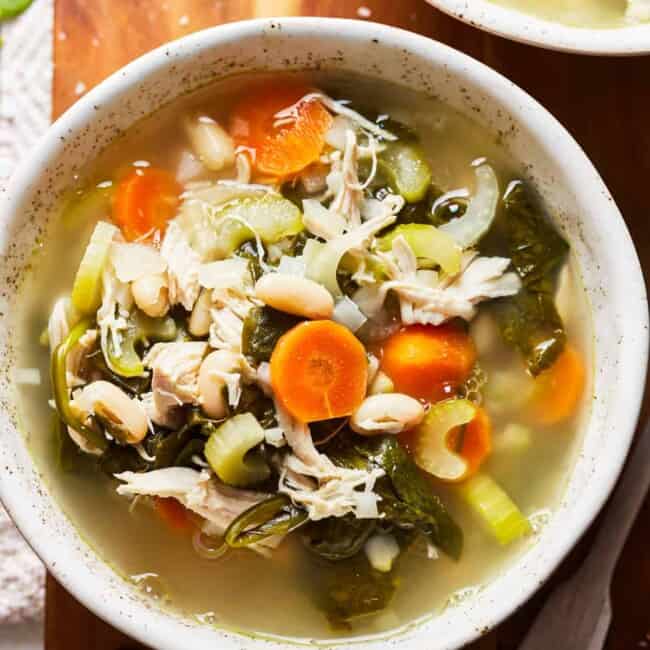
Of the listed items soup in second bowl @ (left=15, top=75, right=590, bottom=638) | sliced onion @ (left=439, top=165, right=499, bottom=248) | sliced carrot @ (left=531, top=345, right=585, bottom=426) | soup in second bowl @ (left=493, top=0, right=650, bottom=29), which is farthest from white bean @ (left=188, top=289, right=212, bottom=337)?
soup in second bowl @ (left=493, top=0, right=650, bottom=29)

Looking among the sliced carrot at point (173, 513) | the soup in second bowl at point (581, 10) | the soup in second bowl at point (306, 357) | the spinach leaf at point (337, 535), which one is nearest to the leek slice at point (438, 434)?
the soup in second bowl at point (306, 357)

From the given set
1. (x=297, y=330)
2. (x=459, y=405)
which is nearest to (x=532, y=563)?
(x=459, y=405)

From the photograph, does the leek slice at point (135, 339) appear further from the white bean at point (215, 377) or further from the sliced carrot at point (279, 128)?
the sliced carrot at point (279, 128)

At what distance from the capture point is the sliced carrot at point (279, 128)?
1.57 m

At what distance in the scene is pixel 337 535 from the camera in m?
1.50

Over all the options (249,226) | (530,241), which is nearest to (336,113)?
(249,226)

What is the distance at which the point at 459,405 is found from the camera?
152cm

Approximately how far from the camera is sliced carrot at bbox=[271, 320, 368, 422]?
1450mm

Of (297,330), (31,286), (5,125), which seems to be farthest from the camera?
(5,125)

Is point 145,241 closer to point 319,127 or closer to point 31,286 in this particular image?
point 31,286

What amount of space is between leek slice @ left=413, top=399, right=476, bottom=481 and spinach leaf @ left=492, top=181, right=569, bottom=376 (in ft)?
0.40

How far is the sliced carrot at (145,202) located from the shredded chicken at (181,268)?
4 cm

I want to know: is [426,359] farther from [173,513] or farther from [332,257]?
[173,513]

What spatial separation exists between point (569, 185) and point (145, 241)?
557 millimetres
